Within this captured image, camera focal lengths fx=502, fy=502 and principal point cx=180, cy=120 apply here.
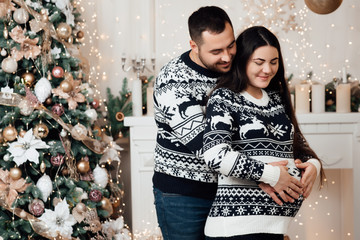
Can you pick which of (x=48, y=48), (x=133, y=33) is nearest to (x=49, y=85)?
(x=48, y=48)

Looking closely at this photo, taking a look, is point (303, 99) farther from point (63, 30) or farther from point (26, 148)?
point (26, 148)

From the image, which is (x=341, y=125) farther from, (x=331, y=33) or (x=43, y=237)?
(x=43, y=237)

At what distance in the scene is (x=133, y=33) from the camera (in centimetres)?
378

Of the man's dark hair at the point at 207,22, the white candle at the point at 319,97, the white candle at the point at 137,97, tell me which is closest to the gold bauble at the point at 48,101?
the white candle at the point at 137,97

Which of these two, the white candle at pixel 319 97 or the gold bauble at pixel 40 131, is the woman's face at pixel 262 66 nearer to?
the gold bauble at pixel 40 131

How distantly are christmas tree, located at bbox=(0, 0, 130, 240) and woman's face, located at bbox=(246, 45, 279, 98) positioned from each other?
1480 mm

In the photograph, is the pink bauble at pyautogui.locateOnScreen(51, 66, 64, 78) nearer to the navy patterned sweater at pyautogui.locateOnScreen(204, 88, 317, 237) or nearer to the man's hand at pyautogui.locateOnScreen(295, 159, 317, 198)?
the navy patterned sweater at pyautogui.locateOnScreen(204, 88, 317, 237)

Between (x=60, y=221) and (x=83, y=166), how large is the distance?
35 cm

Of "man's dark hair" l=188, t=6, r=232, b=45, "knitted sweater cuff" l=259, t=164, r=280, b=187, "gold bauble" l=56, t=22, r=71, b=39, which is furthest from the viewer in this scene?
"gold bauble" l=56, t=22, r=71, b=39

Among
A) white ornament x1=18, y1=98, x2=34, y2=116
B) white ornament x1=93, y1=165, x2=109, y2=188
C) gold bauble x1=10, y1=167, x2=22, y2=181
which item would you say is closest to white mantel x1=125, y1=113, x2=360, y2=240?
white ornament x1=93, y1=165, x2=109, y2=188

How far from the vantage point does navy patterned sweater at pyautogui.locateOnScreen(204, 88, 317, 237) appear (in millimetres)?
1466

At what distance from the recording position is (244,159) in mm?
1459

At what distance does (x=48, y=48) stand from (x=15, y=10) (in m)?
0.27

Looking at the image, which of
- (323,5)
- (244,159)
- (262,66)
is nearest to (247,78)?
(262,66)
